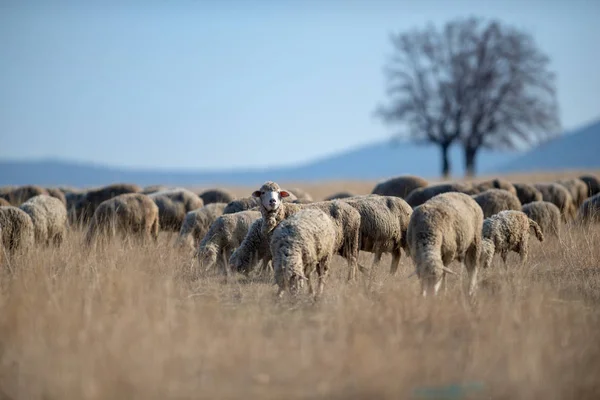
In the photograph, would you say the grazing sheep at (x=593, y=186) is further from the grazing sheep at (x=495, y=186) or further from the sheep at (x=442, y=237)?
the sheep at (x=442, y=237)

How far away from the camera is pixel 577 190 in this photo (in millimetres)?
20047

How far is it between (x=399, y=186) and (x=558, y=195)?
3.80 meters

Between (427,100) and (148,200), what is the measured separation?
35.5 meters

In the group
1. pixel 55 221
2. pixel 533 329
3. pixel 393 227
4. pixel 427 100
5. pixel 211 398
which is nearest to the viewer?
pixel 211 398

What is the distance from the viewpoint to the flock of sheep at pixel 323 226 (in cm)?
910

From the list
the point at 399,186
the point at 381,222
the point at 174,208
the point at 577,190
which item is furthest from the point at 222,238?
the point at 577,190

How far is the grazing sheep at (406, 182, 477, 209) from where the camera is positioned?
657 inches

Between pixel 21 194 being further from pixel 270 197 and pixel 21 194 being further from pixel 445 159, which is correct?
pixel 445 159

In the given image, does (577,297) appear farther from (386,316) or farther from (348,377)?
(348,377)

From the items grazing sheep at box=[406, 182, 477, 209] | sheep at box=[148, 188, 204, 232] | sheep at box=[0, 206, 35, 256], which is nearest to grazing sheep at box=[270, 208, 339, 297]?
sheep at box=[0, 206, 35, 256]

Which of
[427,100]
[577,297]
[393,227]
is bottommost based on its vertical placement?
[577,297]

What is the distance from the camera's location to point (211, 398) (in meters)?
5.60

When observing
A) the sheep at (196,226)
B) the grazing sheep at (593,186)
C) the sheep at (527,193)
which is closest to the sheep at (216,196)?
the sheep at (196,226)

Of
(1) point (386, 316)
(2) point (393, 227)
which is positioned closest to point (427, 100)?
(2) point (393, 227)
